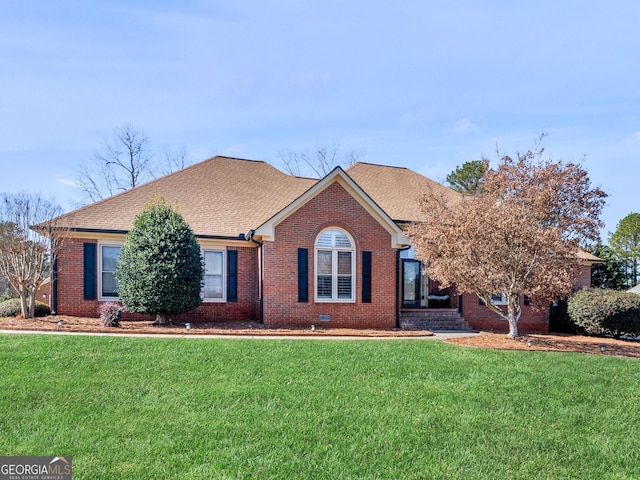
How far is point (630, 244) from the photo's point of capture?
39.8 m

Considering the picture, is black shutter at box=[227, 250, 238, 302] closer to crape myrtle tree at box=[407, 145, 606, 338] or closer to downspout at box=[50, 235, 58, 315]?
downspout at box=[50, 235, 58, 315]

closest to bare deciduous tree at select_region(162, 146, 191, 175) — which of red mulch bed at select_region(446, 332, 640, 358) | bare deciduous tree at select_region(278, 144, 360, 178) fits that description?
bare deciduous tree at select_region(278, 144, 360, 178)

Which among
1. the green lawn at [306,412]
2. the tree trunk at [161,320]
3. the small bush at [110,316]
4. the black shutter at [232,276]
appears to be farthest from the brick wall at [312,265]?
the green lawn at [306,412]

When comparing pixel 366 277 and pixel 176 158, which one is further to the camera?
pixel 176 158

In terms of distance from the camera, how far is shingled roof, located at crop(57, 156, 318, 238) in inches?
616

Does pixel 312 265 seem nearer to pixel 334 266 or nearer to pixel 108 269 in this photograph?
pixel 334 266

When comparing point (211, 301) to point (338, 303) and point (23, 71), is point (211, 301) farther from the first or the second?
point (23, 71)

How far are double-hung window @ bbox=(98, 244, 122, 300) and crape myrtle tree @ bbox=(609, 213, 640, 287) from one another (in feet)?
129

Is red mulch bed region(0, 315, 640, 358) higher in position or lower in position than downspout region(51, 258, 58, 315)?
lower

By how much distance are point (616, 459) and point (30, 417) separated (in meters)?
7.19

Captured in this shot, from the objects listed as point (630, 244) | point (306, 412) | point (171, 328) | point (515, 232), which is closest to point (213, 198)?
point (171, 328)

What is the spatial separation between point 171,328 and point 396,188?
1134cm

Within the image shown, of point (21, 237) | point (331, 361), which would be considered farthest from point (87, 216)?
point (331, 361)

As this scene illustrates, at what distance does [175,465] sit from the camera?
509 centimetres
